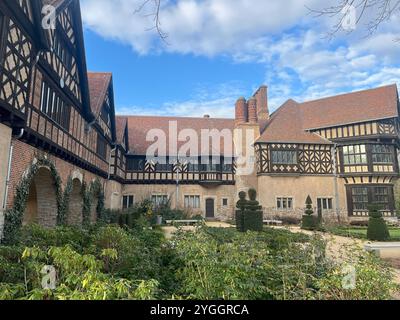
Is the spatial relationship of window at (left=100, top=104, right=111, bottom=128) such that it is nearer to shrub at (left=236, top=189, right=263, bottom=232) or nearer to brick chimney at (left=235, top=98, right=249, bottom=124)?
shrub at (left=236, top=189, right=263, bottom=232)

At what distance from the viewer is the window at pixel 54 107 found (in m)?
9.65

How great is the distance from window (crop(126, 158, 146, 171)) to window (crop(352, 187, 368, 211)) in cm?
1844

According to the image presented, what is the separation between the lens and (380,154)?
920 inches

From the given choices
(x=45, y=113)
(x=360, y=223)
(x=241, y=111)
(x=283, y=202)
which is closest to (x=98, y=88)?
(x=45, y=113)

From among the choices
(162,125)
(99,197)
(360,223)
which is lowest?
(360,223)

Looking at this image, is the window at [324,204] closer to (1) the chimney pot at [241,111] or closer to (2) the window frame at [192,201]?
(1) the chimney pot at [241,111]

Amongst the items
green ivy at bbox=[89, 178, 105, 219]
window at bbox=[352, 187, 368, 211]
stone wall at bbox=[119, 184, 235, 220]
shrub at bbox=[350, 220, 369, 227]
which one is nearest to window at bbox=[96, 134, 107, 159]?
green ivy at bbox=[89, 178, 105, 219]

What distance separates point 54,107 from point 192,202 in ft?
54.4

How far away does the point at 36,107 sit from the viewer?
352 inches

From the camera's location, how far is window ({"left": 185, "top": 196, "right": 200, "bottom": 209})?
25.2m

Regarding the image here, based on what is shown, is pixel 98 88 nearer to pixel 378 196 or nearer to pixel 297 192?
pixel 297 192

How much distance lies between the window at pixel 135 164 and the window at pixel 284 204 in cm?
1225

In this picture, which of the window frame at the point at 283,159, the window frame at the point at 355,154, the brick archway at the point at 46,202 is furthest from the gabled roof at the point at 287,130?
the brick archway at the point at 46,202
